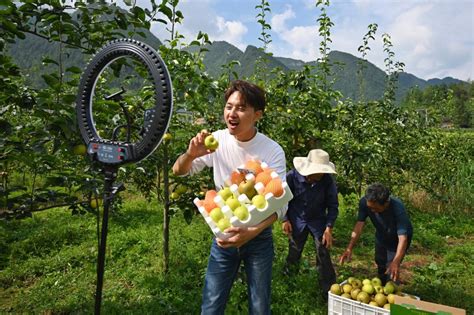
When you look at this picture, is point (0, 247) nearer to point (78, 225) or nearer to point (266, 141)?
point (78, 225)

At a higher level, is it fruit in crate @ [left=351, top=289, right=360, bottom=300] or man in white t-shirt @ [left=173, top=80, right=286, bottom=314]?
man in white t-shirt @ [left=173, top=80, right=286, bottom=314]

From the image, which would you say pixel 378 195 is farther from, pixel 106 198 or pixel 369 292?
pixel 106 198

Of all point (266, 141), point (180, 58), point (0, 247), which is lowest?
point (0, 247)

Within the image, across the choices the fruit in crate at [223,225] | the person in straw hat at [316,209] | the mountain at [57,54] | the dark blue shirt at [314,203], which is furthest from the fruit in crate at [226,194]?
the dark blue shirt at [314,203]

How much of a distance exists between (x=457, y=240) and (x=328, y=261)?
328 centimetres

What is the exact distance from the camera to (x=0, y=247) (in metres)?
4.53

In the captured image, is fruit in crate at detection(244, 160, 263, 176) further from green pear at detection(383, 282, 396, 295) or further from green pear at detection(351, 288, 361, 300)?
green pear at detection(383, 282, 396, 295)

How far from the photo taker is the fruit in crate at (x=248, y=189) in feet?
5.29

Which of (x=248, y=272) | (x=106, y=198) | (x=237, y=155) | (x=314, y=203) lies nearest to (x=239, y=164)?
(x=237, y=155)

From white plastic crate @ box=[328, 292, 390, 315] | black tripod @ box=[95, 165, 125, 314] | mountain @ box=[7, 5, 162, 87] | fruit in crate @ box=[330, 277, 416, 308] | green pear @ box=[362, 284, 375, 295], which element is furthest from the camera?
green pear @ box=[362, 284, 375, 295]

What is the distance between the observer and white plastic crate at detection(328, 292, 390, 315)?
242 centimetres

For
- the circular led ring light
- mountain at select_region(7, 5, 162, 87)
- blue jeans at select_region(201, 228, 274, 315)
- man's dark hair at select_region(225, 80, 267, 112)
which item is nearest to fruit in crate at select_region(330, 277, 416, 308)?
blue jeans at select_region(201, 228, 274, 315)

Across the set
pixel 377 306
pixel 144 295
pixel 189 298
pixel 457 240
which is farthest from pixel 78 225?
pixel 457 240

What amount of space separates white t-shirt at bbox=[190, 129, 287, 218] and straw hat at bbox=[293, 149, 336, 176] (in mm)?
1269
